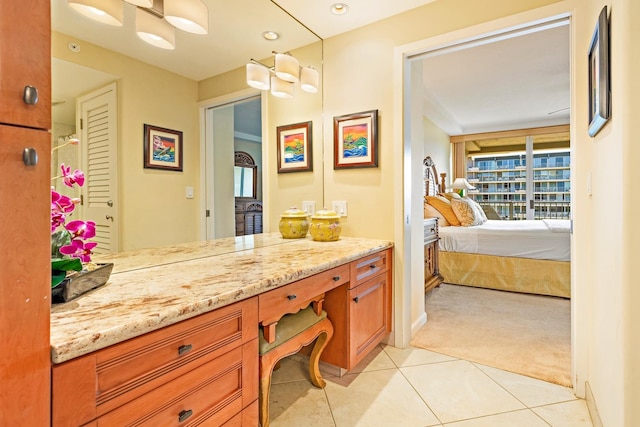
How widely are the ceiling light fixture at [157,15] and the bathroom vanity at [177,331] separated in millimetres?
934

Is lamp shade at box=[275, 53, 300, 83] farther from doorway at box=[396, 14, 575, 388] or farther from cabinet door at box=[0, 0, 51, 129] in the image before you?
cabinet door at box=[0, 0, 51, 129]

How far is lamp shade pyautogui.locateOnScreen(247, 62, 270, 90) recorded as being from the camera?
1993 mm

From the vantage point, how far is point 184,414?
0.94 metres

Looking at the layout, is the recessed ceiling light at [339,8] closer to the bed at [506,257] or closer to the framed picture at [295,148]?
the framed picture at [295,148]

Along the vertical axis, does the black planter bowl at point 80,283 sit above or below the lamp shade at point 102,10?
below

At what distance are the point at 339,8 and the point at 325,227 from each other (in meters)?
1.47

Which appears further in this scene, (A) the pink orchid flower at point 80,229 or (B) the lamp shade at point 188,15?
(B) the lamp shade at point 188,15

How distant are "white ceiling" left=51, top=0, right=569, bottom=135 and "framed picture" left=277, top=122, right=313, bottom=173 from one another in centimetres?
52

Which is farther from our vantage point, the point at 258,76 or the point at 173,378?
the point at 258,76

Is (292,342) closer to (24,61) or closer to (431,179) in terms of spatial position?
(24,61)

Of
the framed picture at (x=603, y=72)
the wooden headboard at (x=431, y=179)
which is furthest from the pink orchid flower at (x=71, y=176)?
the wooden headboard at (x=431, y=179)

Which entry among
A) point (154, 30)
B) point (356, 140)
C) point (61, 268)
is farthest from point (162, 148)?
point (356, 140)

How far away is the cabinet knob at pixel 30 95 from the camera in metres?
0.60

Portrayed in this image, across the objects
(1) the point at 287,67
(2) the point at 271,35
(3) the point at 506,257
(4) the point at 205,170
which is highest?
(2) the point at 271,35
